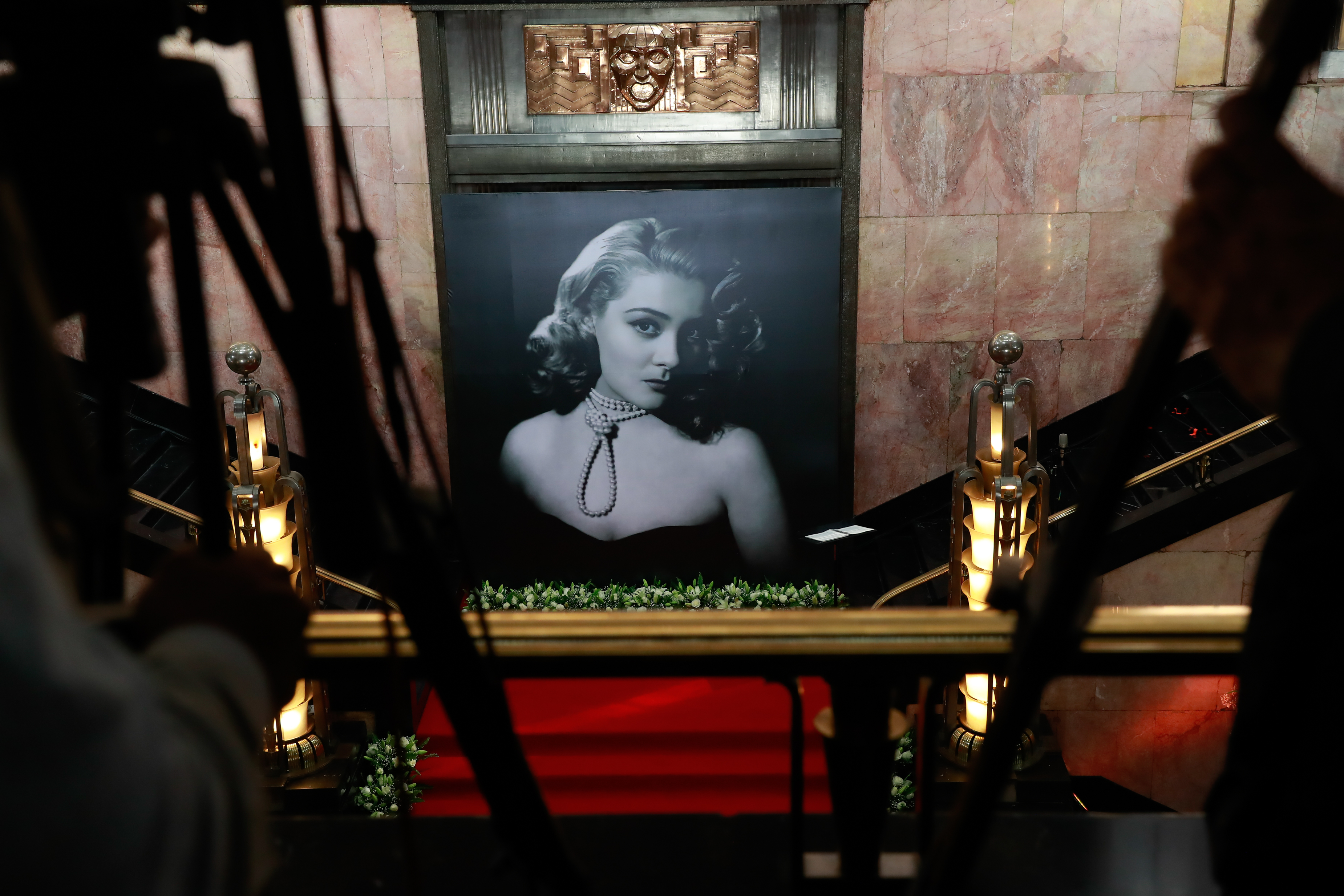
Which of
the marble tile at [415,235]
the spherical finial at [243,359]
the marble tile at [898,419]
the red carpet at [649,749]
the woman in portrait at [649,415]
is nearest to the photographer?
the spherical finial at [243,359]

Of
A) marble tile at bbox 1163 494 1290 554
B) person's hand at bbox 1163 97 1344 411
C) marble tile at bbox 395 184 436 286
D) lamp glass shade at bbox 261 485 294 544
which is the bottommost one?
marble tile at bbox 1163 494 1290 554

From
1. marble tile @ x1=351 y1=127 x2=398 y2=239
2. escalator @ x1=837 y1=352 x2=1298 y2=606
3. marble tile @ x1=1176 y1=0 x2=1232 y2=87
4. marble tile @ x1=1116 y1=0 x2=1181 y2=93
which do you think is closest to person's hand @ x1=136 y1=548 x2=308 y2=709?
escalator @ x1=837 y1=352 x2=1298 y2=606

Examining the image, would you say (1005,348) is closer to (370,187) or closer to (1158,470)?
(1158,470)

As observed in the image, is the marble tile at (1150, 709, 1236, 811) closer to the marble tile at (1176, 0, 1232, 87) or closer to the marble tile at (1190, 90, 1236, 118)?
the marble tile at (1190, 90, 1236, 118)

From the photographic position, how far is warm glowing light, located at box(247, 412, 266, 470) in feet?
15.1

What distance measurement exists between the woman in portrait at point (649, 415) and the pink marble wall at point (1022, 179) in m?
1.01

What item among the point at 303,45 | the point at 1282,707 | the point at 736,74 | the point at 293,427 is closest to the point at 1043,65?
the point at 736,74

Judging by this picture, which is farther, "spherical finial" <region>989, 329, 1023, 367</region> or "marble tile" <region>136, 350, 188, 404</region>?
"marble tile" <region>136, 350, 188, 404</region>

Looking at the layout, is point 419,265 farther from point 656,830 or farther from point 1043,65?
point 656,830

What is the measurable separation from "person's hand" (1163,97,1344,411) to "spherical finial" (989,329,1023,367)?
Result: 4.20 metres

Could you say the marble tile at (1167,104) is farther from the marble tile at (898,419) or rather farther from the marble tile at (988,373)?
the marble tile at (898,419)

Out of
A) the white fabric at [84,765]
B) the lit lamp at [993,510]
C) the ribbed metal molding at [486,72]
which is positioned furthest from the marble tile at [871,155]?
the white fabric at [84,765]

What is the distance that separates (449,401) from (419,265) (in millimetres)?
1014

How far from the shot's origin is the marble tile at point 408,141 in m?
6.67
